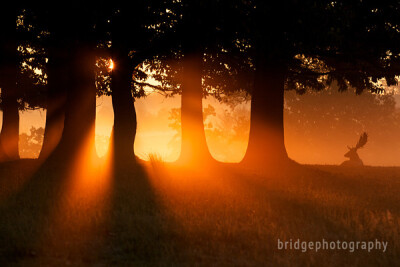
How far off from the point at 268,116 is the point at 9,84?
1393 cm

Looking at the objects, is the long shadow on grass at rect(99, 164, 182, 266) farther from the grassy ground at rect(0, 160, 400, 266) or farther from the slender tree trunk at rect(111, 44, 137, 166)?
the slender tree trunk at rect(111, 44, 137, 166)

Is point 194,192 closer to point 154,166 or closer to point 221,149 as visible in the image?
point 154,166

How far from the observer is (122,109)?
18141 mm

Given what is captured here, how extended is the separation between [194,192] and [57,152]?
23.5ft

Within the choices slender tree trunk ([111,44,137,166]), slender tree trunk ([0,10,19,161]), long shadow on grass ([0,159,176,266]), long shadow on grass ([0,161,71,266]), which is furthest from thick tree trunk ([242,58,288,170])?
slender tree trunk ([0,10,19,161])

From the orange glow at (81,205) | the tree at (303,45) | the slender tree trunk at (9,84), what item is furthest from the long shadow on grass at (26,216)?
the slender tree trunk at (9,84)

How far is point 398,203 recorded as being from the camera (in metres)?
12.2

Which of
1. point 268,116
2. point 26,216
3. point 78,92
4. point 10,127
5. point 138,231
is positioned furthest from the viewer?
point 10,127

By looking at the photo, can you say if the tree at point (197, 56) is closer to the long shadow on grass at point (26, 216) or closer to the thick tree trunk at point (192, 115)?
the thick tree trunk at point (192, 115)

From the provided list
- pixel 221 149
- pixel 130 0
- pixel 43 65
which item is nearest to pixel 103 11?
pixel 130 0

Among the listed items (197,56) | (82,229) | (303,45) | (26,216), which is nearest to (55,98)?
(197,56)

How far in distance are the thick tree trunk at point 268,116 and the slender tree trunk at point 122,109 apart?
4503 mm

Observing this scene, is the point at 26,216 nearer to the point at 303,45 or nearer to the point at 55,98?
the point at 303,45

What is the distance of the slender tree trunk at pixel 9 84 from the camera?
66.3 ft
